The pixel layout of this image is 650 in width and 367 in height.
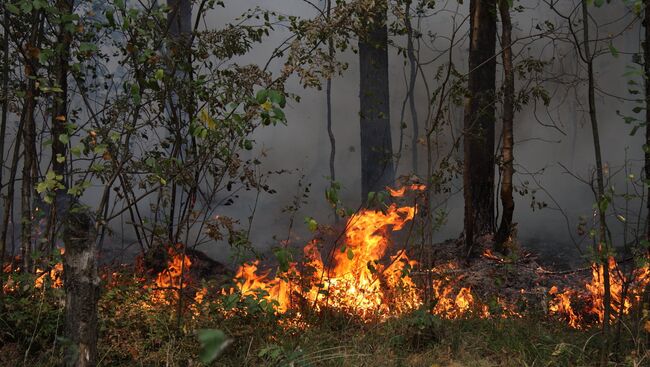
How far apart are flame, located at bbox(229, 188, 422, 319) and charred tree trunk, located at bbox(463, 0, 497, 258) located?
2.77 metres

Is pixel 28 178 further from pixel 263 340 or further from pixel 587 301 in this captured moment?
pixel 587 301

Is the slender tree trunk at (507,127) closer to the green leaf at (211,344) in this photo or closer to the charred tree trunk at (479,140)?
the charred tree trunk at (479,140)

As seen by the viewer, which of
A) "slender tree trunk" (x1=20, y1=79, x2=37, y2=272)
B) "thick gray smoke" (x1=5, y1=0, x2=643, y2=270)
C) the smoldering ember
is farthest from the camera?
"thick gray smoke" (x1=5, y1=0, x2=643, y2=270)

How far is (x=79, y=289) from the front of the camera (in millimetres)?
3967

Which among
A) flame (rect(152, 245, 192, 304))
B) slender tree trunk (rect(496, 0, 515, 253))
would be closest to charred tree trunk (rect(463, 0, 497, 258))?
slender tree trunk (rect(496, 0, 515, 253))

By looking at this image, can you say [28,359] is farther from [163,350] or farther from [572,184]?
[572,184]

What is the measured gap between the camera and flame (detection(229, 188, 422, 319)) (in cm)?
600

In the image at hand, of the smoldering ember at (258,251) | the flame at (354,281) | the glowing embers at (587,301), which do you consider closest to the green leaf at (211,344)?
the smoldering ember at (258,251)

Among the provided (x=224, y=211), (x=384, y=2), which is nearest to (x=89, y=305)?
(x=384, y=2)

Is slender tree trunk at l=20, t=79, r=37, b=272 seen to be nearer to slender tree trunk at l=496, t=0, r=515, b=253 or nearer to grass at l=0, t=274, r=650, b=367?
grass at l=0, t=274, r=650, b=367

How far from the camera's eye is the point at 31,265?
6.23m

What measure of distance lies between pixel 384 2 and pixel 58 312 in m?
4.53

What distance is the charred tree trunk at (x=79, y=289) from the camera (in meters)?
3.97

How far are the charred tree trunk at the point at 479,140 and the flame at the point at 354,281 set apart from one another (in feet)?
9.10
